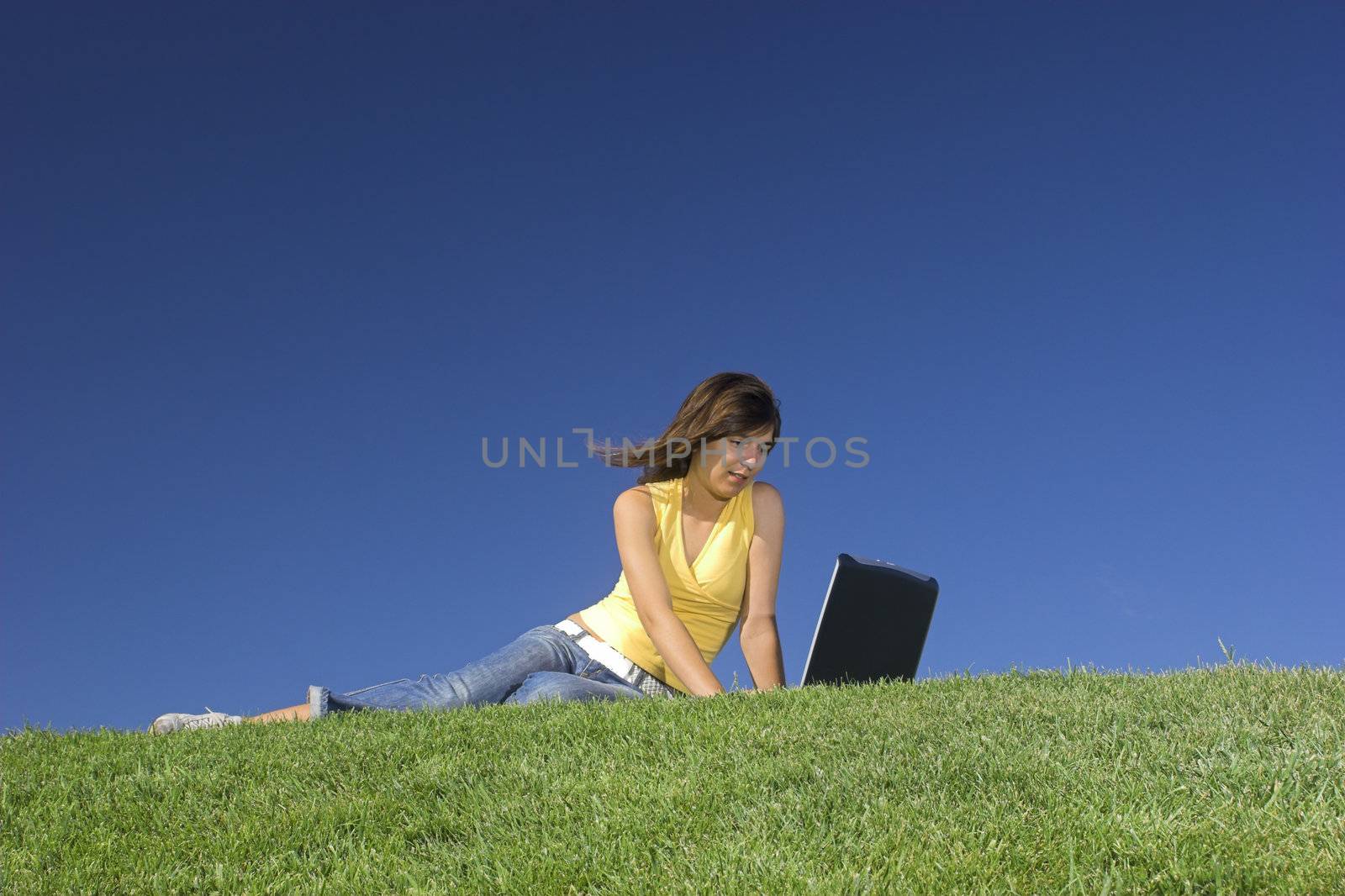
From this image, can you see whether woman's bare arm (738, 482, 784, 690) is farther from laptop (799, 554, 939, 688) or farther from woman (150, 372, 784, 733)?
laptop (799, 554, 939, 688)

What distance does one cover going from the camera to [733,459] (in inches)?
278

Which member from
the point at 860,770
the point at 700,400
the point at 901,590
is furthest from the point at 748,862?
the point at 700,400

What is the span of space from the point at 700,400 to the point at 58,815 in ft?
14.0

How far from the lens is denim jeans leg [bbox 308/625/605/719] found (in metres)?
6.74

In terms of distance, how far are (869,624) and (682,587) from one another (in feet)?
4.26

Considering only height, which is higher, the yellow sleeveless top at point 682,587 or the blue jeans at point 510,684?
the yellow sleeveless top at point 682,587

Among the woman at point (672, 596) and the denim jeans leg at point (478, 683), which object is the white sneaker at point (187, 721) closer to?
the woman at point (672, 596)

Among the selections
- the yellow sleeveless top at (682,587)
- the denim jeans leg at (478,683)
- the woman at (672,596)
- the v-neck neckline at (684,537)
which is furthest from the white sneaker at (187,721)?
the v-neck neckline at (684,537)

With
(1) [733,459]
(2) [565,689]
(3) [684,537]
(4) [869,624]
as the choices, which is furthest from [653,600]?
(4) [869,624]

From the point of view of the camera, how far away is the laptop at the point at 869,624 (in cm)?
659

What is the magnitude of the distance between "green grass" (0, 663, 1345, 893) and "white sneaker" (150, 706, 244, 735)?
0.86 m

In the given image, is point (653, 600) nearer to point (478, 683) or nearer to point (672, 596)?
point (672, 596)

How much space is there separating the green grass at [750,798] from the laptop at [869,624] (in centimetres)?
76

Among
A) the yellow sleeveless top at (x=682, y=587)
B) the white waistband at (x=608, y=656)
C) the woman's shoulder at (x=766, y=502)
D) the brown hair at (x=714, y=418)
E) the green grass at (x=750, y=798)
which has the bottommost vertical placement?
the green grass at (x=750, y=798)
